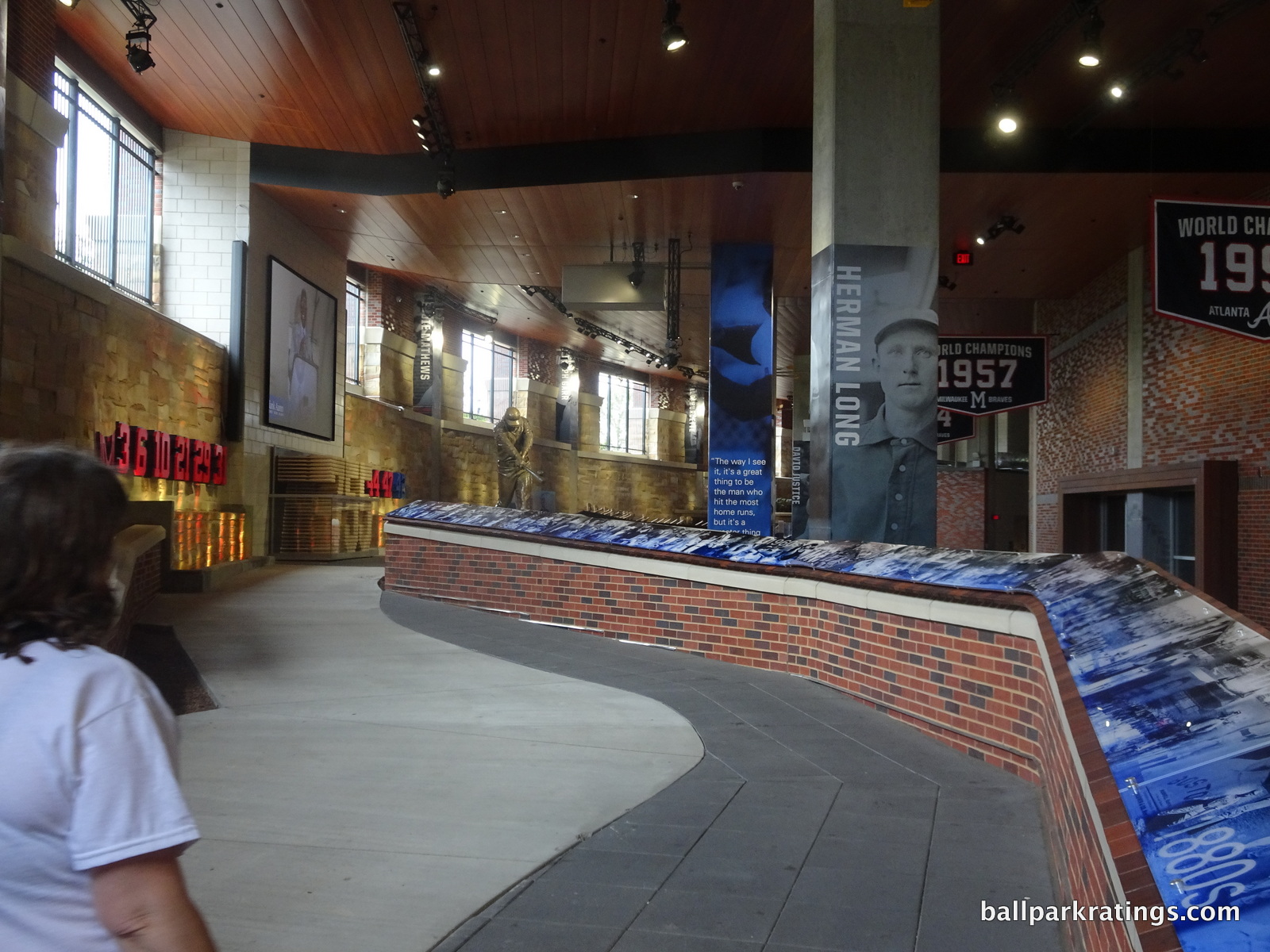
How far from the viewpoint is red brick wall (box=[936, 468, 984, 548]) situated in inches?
1102

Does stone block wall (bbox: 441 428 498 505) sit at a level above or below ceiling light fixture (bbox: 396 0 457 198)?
below

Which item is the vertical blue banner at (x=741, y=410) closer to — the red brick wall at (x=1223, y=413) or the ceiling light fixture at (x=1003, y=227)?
the ceiling light fixture at (x=1003, y=227)

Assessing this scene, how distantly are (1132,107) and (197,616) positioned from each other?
11.2 metres

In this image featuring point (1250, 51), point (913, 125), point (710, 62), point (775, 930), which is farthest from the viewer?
point (710, 62)

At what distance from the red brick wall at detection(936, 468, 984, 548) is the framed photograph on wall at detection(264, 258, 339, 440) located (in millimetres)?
16965

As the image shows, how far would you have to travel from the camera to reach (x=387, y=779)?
167 inches

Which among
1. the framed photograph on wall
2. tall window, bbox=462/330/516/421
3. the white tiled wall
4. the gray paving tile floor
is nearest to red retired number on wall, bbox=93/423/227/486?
the framed photograph on wall

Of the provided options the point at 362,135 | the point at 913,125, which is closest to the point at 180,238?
the point at 362,135

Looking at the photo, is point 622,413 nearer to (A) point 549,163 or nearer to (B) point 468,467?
(B) point 468,467

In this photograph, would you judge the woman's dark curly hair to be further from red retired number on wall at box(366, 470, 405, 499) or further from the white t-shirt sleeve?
red retired number on wall at box(366, 470, 405, 499)

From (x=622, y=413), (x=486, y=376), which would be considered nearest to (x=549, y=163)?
(x=486, y=376)

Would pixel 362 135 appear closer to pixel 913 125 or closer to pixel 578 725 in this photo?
pixel 913 125

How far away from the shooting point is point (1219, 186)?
486 inches

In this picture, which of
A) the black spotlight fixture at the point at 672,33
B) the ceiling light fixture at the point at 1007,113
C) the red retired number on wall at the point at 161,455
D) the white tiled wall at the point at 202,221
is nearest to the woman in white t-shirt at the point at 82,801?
the black spotlight fixture at the point at 672,33
